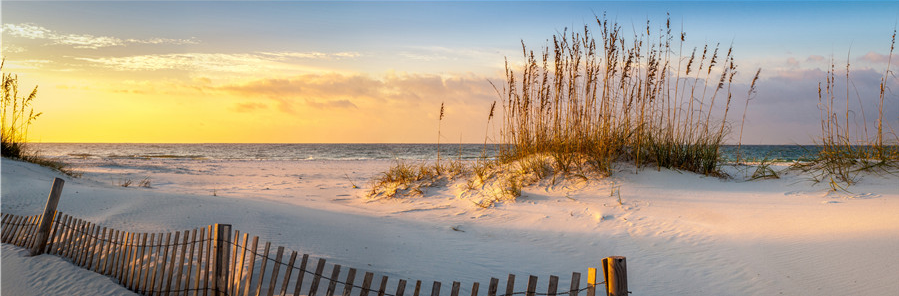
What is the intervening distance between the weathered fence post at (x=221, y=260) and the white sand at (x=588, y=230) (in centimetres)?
113

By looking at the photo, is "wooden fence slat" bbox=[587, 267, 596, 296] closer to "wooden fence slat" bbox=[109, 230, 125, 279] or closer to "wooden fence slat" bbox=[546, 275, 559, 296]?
"wooden fence slat" bbox=[546, 275, 559, 296]

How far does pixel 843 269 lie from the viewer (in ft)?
13.4

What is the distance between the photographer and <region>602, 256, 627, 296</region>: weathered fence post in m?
Result: 2.23

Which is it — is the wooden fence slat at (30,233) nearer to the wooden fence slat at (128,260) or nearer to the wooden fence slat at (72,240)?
the wooden fence slat at (72,240)

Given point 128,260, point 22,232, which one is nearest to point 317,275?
point 128,260

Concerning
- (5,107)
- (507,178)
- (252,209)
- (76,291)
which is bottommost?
(76,291)

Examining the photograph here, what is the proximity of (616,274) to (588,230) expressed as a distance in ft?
11.6

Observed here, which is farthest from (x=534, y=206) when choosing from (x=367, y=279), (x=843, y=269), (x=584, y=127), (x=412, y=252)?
(x=367, y=279)

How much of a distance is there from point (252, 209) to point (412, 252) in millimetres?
2457

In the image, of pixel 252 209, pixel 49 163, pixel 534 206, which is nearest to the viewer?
pixel 252 209

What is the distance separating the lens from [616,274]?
87.9 inches

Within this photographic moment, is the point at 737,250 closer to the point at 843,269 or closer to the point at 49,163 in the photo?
the point at 843,269

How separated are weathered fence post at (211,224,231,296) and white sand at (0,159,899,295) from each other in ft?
3.71

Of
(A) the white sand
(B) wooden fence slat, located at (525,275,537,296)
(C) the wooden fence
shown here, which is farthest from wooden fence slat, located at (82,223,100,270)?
(B) wooden fence slat, located at (525,275,537,296)
